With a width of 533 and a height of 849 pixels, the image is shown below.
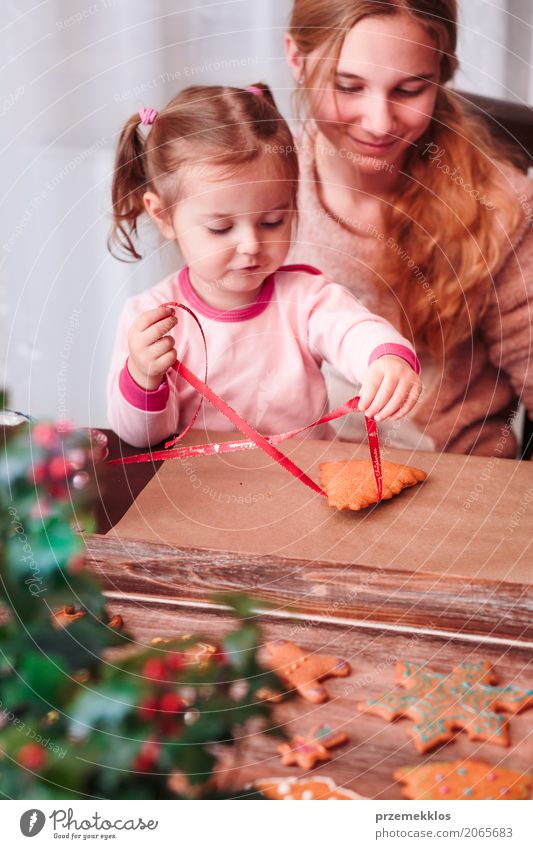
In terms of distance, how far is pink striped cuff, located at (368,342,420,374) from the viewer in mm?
593

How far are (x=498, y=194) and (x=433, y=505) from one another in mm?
Result: 290

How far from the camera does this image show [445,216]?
2.27 feet

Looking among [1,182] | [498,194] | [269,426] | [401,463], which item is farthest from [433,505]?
[1,182]

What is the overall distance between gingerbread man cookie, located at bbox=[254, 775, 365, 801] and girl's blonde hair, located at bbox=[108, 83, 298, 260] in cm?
38

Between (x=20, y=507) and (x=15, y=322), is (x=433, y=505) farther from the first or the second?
(x=15, y=322)

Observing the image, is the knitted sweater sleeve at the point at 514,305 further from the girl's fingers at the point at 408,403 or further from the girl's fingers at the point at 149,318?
the girl's fingers at the point at 149,318

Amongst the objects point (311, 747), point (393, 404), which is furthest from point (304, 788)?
point (393, 404)

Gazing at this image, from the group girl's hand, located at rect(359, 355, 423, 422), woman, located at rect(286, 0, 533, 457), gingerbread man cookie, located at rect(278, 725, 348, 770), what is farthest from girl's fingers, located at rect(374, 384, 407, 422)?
gingerbread man cookie, located at rect(278, 725, 348, 770)

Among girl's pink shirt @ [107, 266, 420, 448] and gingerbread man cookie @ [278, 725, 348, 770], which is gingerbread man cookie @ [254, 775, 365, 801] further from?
girl's pink shirt @ [107, 266, 420, 448]

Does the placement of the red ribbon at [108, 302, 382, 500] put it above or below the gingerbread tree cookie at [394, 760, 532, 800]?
above

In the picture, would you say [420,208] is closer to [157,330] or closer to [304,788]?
[157,330]

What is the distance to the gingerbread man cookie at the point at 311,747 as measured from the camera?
430mm

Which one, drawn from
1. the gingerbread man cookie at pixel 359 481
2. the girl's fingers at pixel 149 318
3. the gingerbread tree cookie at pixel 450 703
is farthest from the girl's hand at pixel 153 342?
the gingerbread tree cookie at pixel 450 703

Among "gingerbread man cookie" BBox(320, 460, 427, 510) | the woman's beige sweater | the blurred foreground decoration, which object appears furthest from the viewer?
the woman's beige sweater
